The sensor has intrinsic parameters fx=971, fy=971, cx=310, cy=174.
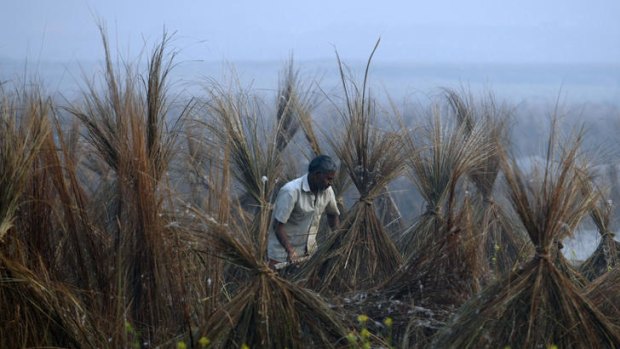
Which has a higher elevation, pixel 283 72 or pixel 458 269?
pixel 283 72

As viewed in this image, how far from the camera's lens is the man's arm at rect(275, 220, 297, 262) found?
5.73 meters

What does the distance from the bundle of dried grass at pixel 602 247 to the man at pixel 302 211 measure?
1632 millimetres

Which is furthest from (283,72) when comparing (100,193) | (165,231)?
(165,231)

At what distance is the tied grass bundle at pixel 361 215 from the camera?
5598 mm

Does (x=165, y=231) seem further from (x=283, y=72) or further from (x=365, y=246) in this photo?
(x=283, y=72)

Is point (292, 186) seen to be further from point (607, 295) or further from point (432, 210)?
point (607, 295)

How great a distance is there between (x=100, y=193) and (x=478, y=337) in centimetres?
227

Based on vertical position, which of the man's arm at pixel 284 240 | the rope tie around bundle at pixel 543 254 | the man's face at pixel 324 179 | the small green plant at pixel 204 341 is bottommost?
the man's arm at pixel 284 240

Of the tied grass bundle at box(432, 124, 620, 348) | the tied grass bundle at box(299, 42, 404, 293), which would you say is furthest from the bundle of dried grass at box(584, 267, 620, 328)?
the tied grass bundle at box(299, 42, 404, 293)

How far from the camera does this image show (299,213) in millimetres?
6105

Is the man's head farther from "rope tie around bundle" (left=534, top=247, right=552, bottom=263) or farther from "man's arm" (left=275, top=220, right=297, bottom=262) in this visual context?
"rope tie around bundle" (left=534, top=247, right=552, bottom=263)

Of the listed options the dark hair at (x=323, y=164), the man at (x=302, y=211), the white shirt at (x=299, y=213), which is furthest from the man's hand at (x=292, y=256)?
the dark hair at (x=323, y=164)

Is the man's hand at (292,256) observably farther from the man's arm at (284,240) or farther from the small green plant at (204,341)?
the small green plant at (204,341)

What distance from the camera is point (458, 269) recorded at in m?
4.77
